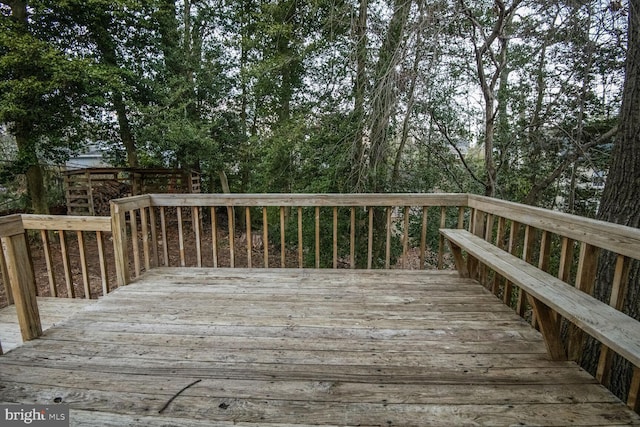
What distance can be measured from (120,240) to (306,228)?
260 centimetres

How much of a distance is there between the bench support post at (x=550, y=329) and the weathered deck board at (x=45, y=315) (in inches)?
142

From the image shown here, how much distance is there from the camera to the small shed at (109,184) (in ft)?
26.5

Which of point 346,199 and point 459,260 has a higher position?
point 346,199

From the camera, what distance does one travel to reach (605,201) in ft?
7.05

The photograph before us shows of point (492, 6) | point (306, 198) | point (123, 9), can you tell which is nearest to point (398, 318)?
point (306, 198)

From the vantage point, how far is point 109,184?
8297 millimetres

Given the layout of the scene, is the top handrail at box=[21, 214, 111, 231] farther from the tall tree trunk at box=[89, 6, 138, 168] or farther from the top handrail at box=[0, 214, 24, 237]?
the tall tree trunk at box=[89, 6, 138, 168]

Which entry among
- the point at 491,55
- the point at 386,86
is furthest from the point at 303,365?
the point at 491,55

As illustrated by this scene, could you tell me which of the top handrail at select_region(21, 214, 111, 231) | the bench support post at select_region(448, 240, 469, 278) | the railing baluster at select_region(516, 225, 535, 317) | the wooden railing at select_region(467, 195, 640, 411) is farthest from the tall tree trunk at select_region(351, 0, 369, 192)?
the top handrail at select_region(21, 214, 111, 231)

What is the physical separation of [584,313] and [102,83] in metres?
8.88

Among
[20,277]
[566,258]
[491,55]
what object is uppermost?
[491,55]

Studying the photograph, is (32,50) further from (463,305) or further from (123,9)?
(463,305)

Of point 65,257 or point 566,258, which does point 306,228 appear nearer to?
point 65,257

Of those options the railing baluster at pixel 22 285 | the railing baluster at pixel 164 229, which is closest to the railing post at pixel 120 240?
the railing baluster at pixel 164 229
